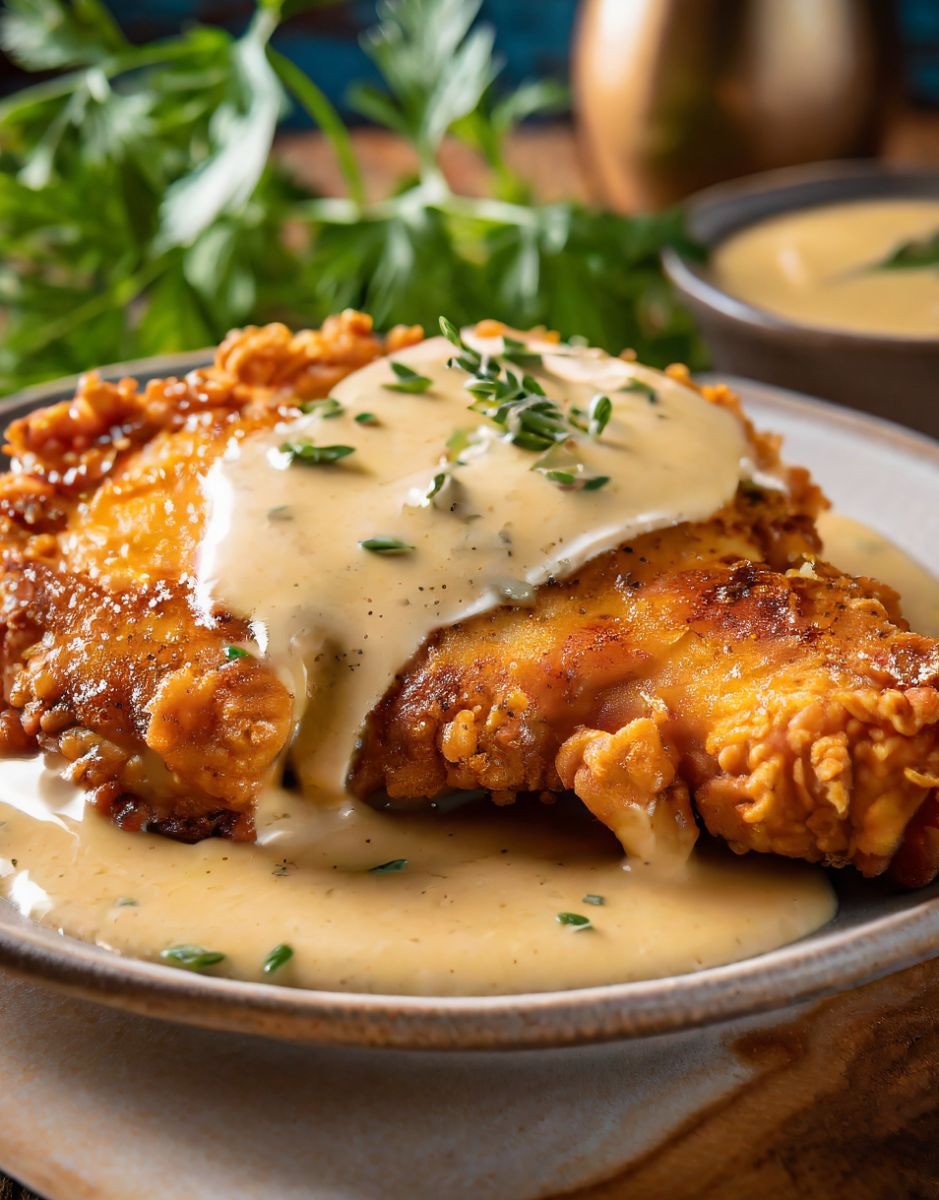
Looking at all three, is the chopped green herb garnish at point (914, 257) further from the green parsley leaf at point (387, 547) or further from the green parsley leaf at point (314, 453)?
the green parsley leaf at point (387, 547)

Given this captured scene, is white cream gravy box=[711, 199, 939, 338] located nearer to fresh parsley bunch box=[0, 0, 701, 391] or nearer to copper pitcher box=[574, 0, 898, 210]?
fresh parsley bunch box=[0, 0, 701, 391]

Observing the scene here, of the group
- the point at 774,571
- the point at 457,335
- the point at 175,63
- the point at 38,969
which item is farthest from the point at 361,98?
the point at 38,969

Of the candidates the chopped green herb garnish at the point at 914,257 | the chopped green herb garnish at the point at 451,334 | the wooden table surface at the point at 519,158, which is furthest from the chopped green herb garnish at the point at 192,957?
the wooden table surface at the point at 519,158

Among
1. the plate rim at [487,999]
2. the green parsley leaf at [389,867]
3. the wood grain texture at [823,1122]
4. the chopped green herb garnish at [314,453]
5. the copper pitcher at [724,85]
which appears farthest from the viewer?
the copper pitcher at [724,85]

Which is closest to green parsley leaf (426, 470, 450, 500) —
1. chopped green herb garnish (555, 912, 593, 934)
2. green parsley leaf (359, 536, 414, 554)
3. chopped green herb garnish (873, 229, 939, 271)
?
green parsley leaf (359, 536, 414, 554)

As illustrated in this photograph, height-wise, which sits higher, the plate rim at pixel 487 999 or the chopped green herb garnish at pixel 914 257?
the chopped green herb garnish at pixel 914 257

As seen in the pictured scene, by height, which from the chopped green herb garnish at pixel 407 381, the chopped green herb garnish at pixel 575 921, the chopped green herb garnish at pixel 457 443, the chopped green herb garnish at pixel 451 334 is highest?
the chopped green herb garnish at pixel 451 334

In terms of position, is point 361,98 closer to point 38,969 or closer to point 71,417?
point 71,417
